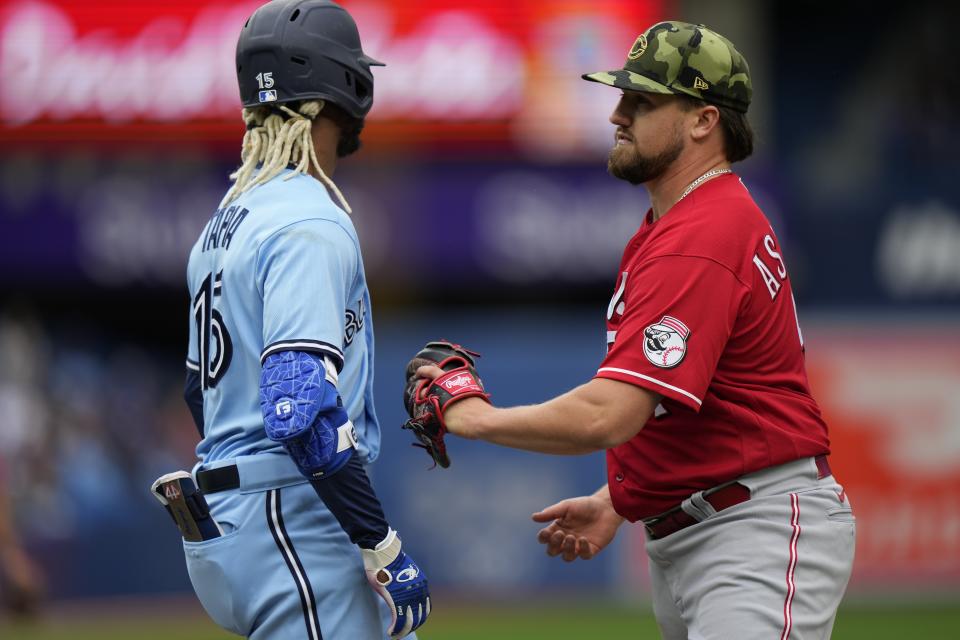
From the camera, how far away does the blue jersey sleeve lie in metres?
3.56

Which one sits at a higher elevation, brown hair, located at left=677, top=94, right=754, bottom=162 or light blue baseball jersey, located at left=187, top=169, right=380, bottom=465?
brown hair, located at left=677, top=94, right=754, bottom=162

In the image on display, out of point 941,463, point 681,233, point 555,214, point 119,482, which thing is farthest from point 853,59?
point 681,233

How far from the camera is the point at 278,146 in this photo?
3.97 meters

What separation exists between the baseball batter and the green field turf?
6043mm

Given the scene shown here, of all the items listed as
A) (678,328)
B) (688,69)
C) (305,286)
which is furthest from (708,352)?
(305,286)

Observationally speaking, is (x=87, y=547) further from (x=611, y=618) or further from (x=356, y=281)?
(x=356, y=281)

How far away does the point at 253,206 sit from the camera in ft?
12.6

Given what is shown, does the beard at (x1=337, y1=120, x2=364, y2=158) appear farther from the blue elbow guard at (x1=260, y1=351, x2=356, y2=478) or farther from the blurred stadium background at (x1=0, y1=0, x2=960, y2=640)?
the blurred stadium background at (x1=0, y1=0, x2=960, y2=640)

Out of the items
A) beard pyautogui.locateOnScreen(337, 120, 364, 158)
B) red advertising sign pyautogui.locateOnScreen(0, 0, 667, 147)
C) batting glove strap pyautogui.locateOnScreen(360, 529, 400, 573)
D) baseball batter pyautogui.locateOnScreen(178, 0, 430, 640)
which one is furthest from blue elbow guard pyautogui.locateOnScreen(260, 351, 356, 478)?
red advertising sign pyautogui.locateOnScreen(0, 0, 667, 147)

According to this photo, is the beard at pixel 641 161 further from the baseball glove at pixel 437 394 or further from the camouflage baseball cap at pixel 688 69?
the baseball glove at pixel 437 394

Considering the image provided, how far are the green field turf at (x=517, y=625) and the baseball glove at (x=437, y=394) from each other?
5862mm

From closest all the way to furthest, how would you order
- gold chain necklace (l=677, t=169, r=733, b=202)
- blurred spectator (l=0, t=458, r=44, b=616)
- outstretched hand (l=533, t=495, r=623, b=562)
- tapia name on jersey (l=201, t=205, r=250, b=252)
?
tapia name on jersey (l=201, t=205, r=250, b=252)
gold chain necklace (l=677, t=169, r=733, b=202)
outstretched hand (l=533, t=495, r=623, b=562)
blurred spectator (l=0, t=458, r=44, b=616)

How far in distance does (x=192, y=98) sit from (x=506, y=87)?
3148 millimetres

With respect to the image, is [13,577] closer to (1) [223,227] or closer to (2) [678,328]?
(1) [223,227]
